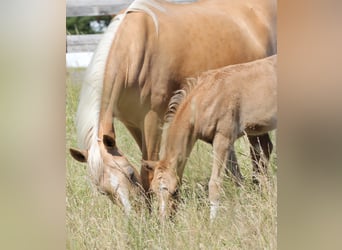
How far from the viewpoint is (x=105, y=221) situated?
152 inches

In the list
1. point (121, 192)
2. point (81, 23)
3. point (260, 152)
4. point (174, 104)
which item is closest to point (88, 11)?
point (81, 23)

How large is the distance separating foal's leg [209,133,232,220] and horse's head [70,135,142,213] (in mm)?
425

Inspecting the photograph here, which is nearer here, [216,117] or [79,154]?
[216,117]

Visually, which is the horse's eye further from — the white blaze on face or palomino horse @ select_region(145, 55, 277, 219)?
the white blaze on face

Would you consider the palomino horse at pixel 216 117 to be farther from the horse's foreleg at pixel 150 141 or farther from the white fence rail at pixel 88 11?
the white fence rail at pixel 88 11

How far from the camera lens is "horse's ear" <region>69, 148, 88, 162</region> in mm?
3893

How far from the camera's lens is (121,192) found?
3.82 m

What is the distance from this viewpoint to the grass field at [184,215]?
3549 millimetres

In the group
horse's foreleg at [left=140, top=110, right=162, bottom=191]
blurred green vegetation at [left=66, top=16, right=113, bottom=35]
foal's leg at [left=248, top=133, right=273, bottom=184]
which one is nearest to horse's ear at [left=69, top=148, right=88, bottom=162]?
horse's foreleg at [left=140, top=110, right=162, bottom=191]

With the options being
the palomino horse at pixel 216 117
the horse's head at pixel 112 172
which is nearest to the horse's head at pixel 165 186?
the palomino horse at pixel 216 117

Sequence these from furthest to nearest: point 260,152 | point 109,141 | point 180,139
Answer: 1. point 109,141
2. point 180,139
3. point 260,152

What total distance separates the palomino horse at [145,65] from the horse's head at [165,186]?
0.06m

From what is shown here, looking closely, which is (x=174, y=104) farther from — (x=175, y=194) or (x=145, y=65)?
(x=175, y=194)

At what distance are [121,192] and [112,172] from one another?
12 centimetres
